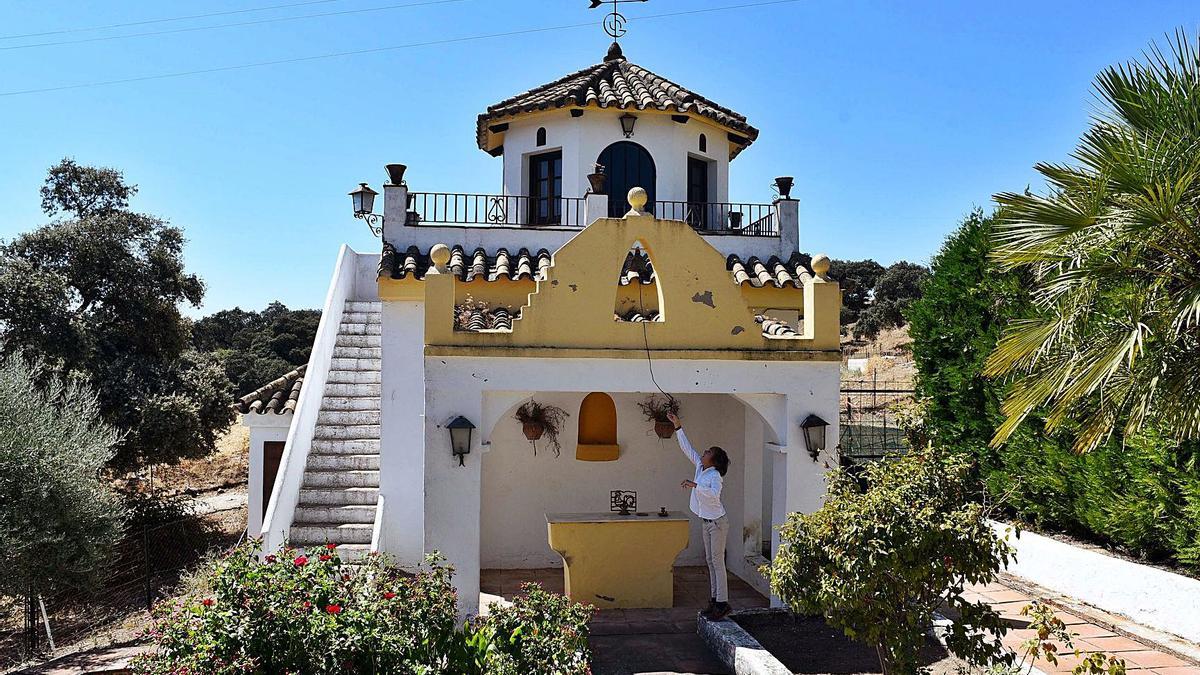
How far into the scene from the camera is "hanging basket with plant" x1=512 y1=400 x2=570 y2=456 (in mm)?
11031

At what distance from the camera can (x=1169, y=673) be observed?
286 inches

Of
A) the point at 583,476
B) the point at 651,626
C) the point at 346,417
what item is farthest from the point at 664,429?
the point at 346,417

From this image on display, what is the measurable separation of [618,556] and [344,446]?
5.27 m

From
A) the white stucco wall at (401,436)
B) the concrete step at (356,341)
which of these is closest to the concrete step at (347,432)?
the white stucco wall at (401,436)

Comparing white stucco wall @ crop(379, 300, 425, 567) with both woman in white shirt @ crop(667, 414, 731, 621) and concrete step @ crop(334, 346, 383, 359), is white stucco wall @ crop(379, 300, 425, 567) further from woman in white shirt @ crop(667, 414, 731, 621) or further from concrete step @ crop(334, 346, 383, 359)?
woman in white shirt @ crop(667, 414, 731, 621)

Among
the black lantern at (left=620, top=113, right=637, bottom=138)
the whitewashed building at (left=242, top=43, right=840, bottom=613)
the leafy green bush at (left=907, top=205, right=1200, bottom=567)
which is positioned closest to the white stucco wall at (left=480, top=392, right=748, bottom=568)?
the whitewashed building at (left=242, top=43, right=840, bottom=613)

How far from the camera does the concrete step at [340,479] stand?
468 inches

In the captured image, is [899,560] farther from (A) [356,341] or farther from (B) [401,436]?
(A) [356,341]

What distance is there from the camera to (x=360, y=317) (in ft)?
50.1

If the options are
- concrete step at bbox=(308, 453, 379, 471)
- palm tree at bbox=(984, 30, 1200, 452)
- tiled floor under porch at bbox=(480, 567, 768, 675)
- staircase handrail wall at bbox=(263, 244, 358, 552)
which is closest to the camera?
palm tree at bbox=(984, 30, 1200, 452)

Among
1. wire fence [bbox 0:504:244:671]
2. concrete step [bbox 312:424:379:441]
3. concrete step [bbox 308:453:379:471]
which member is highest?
concrete step [bbox 312:424:379:441]

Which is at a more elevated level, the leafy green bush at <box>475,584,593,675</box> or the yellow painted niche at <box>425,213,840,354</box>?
the yellow painted niche at <box>425,213,840,354</box>

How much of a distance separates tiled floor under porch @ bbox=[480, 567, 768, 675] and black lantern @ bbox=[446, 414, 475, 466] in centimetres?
225

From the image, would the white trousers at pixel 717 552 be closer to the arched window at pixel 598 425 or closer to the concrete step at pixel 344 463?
the arched window at pixel 598 425
